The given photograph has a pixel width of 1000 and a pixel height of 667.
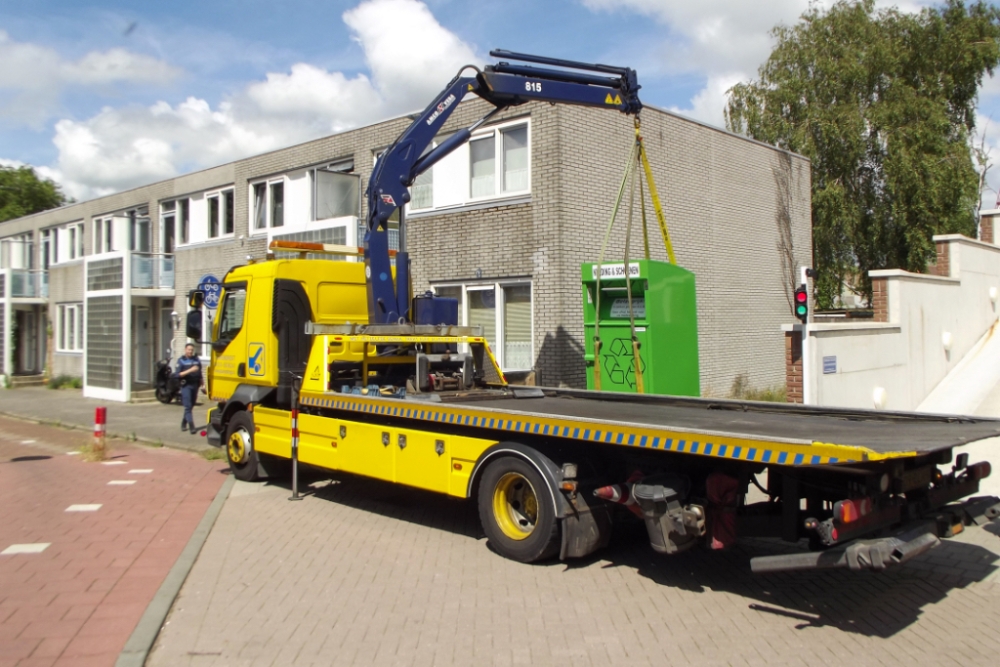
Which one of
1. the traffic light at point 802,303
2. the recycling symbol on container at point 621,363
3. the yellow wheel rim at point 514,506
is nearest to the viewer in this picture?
the yellow wheel rim at point 514,506

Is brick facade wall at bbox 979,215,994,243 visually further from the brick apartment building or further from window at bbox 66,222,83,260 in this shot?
window at bbox 66,222,83,260

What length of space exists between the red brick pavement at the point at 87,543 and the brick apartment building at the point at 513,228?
5.66 meters

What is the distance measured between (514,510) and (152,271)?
19776 mm

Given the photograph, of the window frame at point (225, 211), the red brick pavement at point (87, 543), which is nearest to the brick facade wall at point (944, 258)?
the red brick pavement at point (87, 543)

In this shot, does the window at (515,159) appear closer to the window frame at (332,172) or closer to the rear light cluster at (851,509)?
the window frame at (332,172)

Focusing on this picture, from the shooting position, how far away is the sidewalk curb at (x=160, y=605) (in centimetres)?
491

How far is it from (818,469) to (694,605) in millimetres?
1267

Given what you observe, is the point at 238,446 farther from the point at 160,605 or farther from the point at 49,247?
the point at 49,247

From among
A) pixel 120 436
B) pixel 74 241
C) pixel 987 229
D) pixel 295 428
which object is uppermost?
pixel 74 241

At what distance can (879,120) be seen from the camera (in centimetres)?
2473

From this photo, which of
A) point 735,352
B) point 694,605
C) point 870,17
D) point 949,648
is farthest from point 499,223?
point 870,17

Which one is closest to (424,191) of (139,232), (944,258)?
(944,258)

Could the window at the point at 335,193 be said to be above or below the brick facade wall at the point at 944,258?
above

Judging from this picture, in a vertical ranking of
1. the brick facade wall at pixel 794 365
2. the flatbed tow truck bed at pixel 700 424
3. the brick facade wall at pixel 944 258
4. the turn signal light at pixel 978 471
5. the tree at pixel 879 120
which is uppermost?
the tree at pixel 879 120
